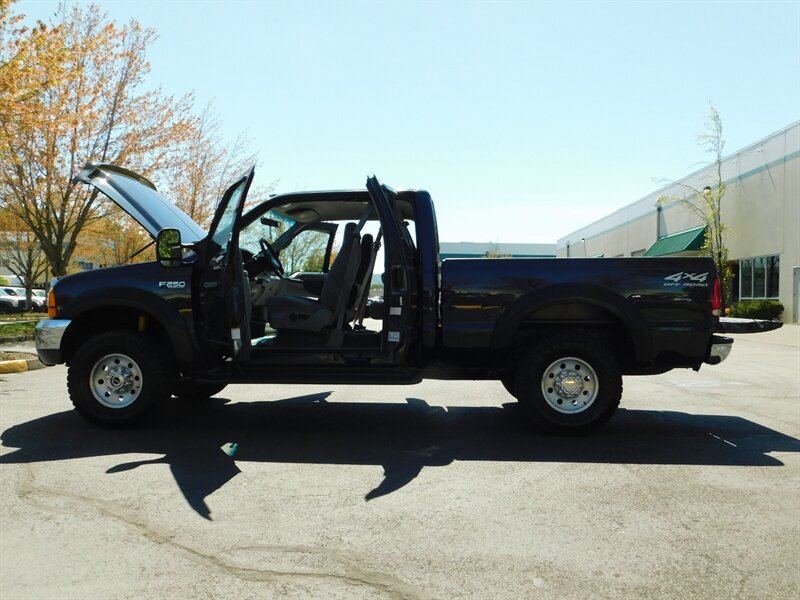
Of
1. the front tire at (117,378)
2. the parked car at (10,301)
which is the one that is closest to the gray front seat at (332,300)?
the front tire at (117,378)

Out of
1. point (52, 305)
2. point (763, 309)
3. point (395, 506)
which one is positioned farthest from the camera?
point (763, 309)

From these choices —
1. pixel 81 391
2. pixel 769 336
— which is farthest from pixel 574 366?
pixel 769 336

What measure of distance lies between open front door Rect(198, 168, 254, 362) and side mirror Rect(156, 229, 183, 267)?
0.22 metres

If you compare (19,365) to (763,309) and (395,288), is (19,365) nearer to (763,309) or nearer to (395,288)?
(395,288)

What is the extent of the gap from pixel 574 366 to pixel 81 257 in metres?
37.5

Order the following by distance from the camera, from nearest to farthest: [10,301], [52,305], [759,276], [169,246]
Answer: [169,246], [52,305], [759,276], [10,301]

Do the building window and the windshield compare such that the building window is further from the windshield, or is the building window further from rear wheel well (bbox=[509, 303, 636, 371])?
the windshield

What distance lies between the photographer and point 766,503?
4.16m

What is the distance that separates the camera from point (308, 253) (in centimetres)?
745

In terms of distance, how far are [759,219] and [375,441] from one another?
28476 mm

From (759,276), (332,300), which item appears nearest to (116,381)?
(332,300)

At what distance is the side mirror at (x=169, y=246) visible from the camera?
19.1 feet

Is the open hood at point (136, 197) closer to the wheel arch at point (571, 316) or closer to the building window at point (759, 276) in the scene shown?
the wheel arch at point (571, 316)

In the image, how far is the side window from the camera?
7258 millimetres
